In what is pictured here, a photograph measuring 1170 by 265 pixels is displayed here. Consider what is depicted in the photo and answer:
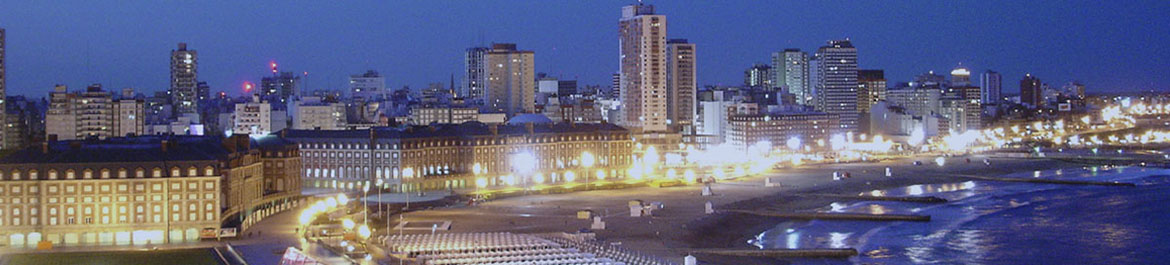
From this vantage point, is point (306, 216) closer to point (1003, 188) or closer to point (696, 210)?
point (696, 210)

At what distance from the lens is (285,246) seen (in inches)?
2055

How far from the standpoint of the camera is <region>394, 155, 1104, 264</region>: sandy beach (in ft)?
197

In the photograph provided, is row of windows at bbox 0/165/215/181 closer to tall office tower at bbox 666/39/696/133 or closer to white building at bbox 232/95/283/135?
white building at bbox 232/95/283/135

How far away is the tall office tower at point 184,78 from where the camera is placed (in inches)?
6944

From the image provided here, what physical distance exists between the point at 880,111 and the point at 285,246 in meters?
129

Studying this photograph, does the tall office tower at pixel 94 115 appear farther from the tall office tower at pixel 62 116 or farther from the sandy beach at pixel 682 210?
the sandy beach at pixel 682 210

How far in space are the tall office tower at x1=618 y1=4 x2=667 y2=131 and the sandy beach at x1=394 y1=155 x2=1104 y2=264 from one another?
24.6m

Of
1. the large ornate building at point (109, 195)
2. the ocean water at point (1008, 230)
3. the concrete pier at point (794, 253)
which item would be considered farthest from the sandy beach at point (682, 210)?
the large ornate building at point (109, 195)

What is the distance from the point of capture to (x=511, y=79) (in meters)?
182

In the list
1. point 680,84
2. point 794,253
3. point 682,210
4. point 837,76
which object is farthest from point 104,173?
point 837,76

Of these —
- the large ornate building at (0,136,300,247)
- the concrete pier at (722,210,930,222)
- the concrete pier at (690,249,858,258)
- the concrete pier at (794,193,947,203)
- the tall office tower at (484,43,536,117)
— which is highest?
the tall office tower at (484,43,536,117)

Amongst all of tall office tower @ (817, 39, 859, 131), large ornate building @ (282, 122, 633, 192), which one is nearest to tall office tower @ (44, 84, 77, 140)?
large ornate building @ (282, 122, 633, 192)

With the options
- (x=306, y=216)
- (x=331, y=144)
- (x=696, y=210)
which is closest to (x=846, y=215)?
(x=696, y=210)

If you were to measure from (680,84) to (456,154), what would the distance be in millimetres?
71914
